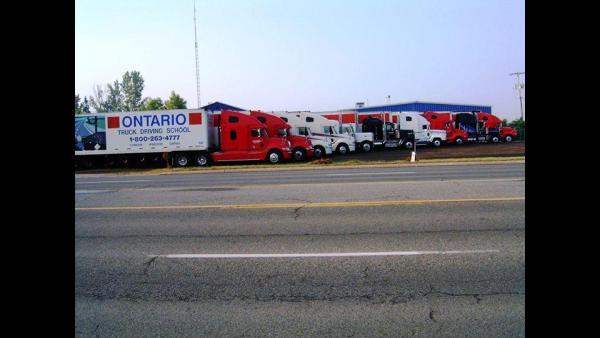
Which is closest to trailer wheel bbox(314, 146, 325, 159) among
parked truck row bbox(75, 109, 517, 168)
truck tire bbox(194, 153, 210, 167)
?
parked truck row bbox(75, 109, 517, 168)

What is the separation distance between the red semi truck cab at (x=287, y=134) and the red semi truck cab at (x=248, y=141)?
0.40m

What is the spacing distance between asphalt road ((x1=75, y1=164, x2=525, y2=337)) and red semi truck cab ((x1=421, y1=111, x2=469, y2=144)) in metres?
29.8

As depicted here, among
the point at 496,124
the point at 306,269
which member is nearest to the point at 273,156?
the point at 496,124

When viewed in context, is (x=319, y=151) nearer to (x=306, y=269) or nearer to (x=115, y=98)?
(x=306, y=269)

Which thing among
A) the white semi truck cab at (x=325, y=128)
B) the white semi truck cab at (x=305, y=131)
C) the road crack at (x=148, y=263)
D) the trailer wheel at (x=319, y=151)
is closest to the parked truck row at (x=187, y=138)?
the white semi truck cab at (x=305, y=131)

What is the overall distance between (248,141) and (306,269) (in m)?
24.2

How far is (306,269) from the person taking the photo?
529cm

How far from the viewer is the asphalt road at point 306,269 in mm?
3775
